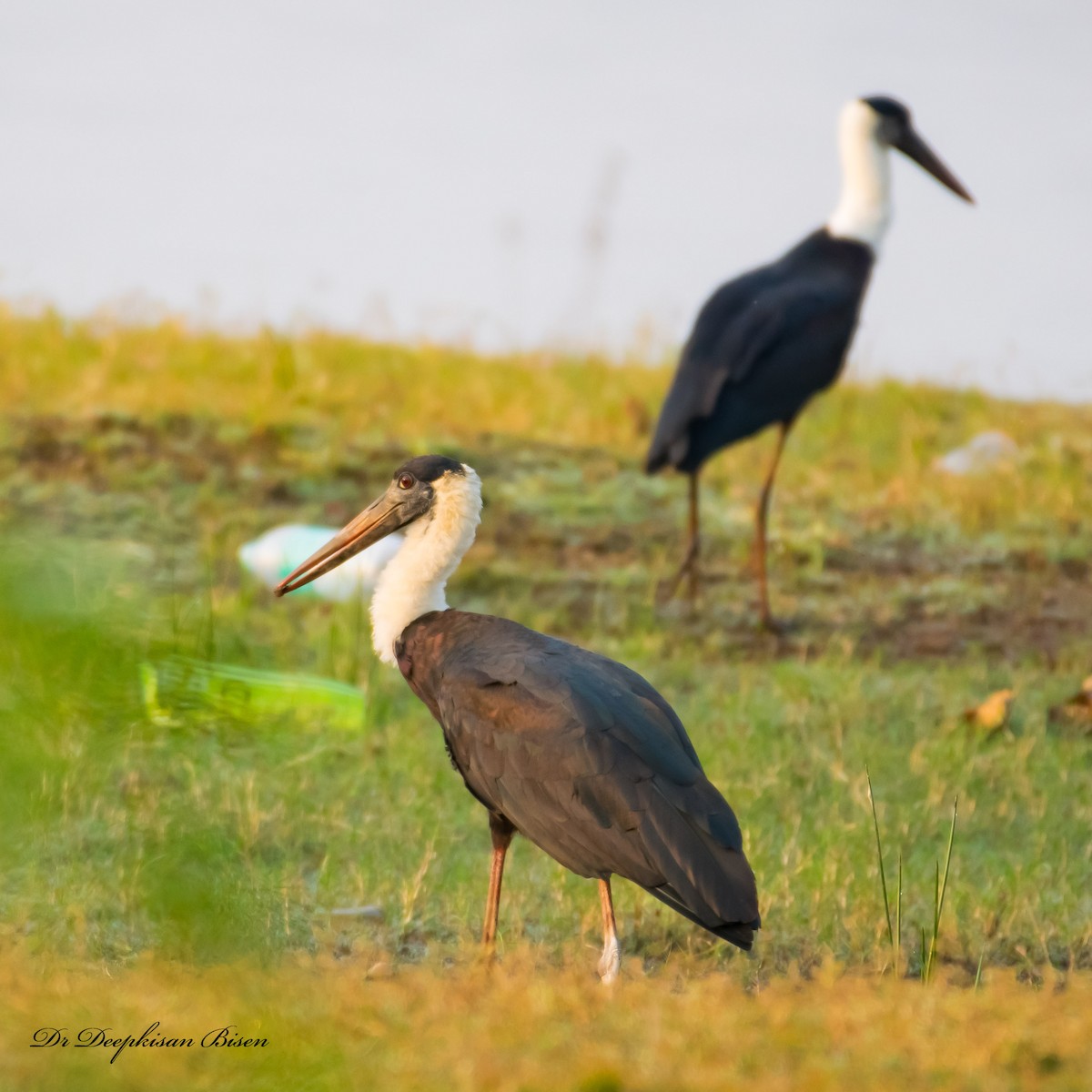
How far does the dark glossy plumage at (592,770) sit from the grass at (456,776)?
0.19m

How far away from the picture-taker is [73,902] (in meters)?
3.40

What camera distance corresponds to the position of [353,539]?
3.98 metres

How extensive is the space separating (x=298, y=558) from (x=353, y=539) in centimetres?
241

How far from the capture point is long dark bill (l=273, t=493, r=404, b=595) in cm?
388

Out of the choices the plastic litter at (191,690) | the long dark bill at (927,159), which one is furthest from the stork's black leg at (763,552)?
the plastic litter at (191,690)

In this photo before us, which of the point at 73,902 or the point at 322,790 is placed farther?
the point at 322,790

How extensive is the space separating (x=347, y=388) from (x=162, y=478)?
1.64m

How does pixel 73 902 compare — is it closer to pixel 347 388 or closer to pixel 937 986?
pixel 937 986

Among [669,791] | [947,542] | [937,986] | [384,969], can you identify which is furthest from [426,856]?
[947,542]

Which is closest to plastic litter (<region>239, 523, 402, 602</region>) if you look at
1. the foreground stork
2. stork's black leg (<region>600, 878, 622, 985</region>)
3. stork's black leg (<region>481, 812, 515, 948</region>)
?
the foreground stork

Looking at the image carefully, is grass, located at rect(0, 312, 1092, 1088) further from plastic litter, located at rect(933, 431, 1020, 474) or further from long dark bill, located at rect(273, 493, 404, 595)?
long dark bill, located at rect(273, 493, 404, 595)

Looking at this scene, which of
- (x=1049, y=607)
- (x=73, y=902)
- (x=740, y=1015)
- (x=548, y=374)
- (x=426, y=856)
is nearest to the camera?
(x=740, y=1015)

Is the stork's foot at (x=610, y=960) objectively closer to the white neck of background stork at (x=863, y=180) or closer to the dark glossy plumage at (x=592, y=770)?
the dark glossy plumage at (x=592, y=770)

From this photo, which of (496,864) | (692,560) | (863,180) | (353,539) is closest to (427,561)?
(353,539)
